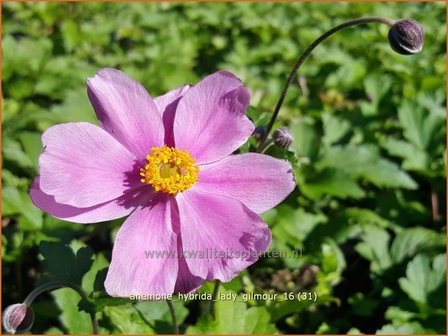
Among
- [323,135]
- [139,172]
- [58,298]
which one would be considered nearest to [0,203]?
[58,298]

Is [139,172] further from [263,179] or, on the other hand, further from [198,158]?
[263,179]

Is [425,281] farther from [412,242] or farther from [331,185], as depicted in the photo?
[331,185]

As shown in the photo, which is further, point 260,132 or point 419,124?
point 419,124

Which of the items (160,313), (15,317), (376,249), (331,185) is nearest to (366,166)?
(331,185)

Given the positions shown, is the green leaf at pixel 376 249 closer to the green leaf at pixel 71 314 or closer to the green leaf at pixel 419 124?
the green leaf at pixel 419 124

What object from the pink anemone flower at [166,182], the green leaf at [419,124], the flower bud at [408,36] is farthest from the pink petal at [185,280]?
the green leaf at [419,124]

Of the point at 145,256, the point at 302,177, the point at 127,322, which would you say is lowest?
the point at 127,322
